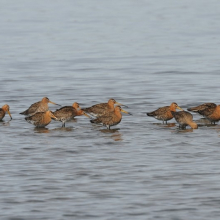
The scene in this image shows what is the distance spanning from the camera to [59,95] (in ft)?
106

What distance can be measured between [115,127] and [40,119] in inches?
98.8

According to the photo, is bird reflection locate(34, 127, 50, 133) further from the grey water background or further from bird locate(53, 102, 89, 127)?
bird locate(53, 102, 89, 127)

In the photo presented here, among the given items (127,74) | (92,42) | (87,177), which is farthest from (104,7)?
(87,177)

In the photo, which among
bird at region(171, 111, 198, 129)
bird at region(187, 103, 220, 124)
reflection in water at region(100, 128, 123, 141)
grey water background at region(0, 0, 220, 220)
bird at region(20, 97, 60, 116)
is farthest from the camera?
bird at region(20, 97, 60, 116)

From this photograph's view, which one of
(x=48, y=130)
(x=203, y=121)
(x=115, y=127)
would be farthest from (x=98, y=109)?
(x=203, y=121)

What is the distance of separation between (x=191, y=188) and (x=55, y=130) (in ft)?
27.5

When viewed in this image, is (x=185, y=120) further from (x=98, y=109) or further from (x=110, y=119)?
(x=98, y=109)

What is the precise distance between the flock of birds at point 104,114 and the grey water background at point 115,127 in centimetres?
31

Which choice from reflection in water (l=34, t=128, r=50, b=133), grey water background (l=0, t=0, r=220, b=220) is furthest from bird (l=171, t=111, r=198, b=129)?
reflection in water (l=34, t=128, r=50, b=133)

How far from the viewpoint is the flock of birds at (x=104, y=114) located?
82.6ft

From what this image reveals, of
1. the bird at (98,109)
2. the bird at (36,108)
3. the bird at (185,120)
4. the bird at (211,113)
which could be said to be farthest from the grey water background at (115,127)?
the bird at (98,109)

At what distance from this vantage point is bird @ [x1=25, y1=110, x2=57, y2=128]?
25297mm

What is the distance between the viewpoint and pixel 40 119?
996 inches

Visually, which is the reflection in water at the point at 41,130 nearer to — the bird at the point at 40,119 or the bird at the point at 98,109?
the bird at the point at 40,119
